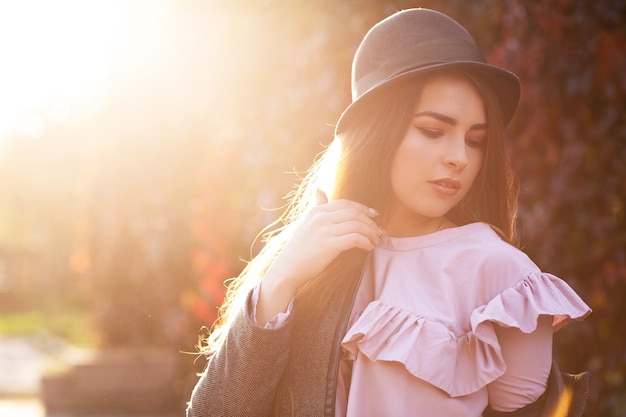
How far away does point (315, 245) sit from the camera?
2.05m

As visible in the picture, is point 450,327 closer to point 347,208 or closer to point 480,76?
point 347,208

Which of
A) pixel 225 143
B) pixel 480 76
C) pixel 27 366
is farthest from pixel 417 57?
pixel 27 366

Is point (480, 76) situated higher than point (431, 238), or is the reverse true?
point (480, 76)

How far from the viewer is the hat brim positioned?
1946 mm

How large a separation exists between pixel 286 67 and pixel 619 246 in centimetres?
231

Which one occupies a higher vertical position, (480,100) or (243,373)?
(480,100)

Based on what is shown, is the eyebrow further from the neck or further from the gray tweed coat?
the gray tweed coat

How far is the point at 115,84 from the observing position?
759 centimetres

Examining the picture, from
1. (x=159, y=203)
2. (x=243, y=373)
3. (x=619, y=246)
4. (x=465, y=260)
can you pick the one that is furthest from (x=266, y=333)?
(x=159, y=203)

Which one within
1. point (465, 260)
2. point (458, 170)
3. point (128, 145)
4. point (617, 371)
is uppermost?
point (128, 145)

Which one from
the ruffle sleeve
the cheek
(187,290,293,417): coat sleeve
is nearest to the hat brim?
the cheek

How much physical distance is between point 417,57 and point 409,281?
52 cm

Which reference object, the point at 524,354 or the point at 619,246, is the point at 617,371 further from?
the point at 524,354

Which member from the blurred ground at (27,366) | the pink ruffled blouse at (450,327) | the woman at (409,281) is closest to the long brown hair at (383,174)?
the woman at (409,281)
